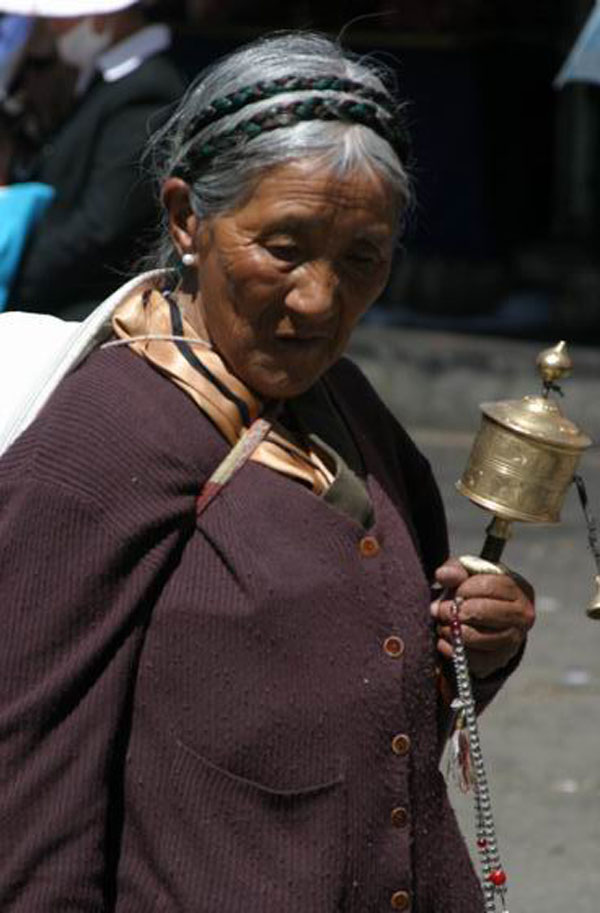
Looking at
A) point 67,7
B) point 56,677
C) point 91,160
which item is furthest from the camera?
point 67,7

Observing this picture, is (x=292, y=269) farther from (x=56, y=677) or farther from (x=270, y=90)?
(x=56, y=677)

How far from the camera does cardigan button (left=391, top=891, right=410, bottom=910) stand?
2496 millimetres

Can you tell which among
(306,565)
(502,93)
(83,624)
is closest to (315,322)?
(306,565)

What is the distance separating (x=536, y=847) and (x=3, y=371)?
3.19 m

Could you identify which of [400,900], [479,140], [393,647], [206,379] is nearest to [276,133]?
[206,379]

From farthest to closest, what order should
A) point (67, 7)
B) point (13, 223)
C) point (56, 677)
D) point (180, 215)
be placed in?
1. point (67, 7)
2. point (13, 223)
3. point (180, 215)
4. point (56, 677)

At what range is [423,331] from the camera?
1099 cm

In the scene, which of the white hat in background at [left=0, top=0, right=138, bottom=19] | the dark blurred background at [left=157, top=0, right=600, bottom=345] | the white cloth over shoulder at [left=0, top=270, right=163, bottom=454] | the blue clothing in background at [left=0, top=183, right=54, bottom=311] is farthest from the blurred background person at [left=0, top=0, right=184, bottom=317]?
the dark blurred background at [left=157, top=0, right=600, bottom=345]

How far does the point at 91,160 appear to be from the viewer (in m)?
5.30

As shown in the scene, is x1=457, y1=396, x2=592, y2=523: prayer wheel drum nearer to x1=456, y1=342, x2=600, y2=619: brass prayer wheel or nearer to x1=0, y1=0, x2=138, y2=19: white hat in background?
x1=456, y1=342, x2=600, y2=619: brass prayer wheel

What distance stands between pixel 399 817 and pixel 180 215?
2.39ft

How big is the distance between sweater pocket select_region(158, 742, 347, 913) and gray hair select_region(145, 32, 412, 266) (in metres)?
0.62

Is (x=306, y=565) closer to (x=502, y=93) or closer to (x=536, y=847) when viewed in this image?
(x=536, y=847)

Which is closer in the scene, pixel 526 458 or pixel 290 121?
pixel 290 121
